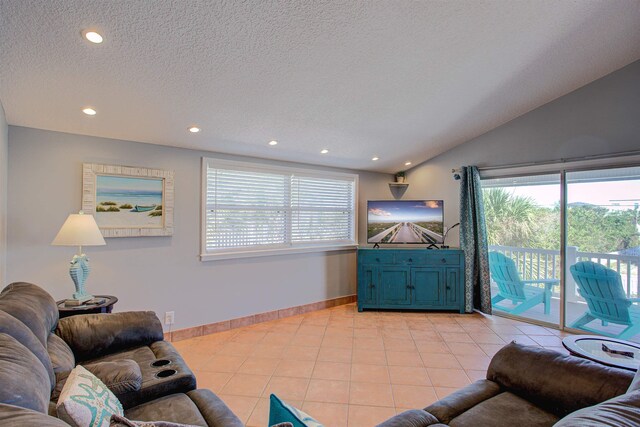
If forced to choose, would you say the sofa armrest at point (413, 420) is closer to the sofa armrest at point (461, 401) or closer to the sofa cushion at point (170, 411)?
the sofa armrest at point (461, 401)

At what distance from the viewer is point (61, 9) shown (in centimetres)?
166

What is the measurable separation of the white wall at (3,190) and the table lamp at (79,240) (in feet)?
1.18

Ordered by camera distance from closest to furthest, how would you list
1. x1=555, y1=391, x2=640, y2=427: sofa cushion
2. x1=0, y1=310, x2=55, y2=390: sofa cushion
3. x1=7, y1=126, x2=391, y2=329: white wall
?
x1=555, y1=391, x2=640, y2=427: sofa cushion < x1=0, y1=310, x2=55, y2=390: sofa cushion < x1=7, y1=126, x2=391, y2=329: white wall

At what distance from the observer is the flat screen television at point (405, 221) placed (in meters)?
4.70

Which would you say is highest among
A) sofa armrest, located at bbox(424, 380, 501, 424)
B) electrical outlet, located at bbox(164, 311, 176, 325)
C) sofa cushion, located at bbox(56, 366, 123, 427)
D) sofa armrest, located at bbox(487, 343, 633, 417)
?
sofa cushion, located at bbox(56, 366, 123, 427)

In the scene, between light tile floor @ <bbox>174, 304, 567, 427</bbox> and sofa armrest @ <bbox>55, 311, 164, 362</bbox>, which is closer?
sofa armrest @ <bbox>55, 311, 164, 362</bbox>

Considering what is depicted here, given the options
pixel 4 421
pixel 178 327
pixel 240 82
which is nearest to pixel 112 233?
pixel 178 327

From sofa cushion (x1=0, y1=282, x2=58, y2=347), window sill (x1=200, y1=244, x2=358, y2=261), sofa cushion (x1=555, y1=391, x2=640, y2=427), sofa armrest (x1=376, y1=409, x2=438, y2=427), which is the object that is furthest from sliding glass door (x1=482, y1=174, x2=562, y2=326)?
sofa cushion (x1=0, y1=282, x2=58, y2=347)

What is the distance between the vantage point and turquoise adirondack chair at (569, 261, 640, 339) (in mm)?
3393

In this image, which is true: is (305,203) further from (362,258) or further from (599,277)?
(599,277)

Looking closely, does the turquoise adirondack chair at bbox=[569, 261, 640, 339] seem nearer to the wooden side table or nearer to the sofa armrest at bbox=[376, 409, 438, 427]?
the sofa armrest at bbox=[376, 409, 438, 427]

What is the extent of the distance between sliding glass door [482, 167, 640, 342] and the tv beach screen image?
421cm

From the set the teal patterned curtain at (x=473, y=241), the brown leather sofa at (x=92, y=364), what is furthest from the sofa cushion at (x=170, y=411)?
the teal patterned curtain at (x=473, y=241)

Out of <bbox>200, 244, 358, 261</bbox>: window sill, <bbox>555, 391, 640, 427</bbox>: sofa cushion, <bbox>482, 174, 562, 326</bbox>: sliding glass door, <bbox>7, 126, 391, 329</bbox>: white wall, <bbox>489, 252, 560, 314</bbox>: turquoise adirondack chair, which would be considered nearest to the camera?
<bbox>555, 391, 640, 427</bbox>: sofa cushion
